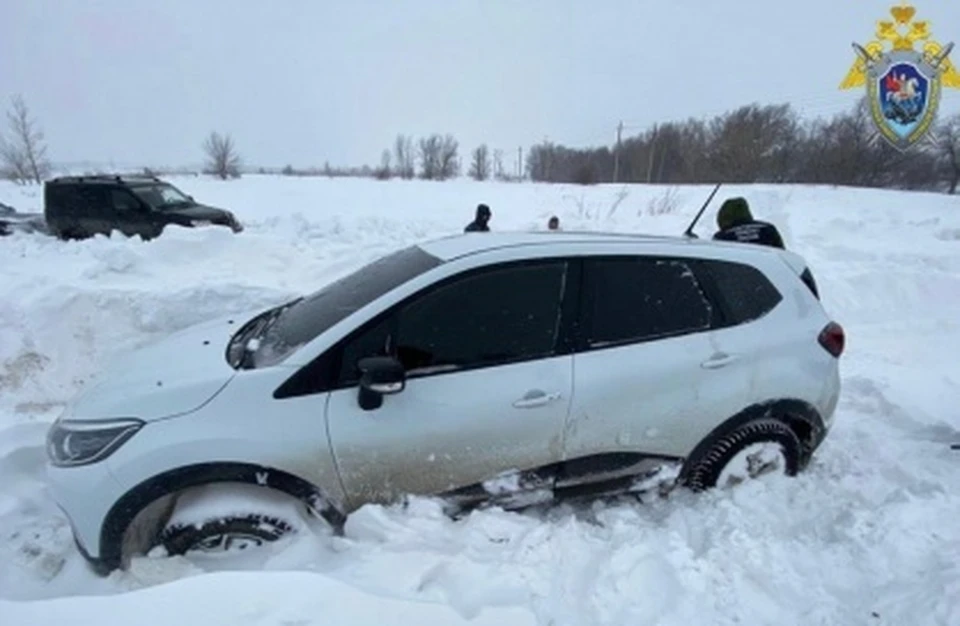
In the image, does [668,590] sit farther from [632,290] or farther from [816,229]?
[816,229]

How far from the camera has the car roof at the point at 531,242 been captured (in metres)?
2.79

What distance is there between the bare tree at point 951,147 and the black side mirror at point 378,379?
48.2 meters

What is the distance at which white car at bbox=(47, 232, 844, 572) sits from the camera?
2.30 metres

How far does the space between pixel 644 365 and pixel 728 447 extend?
2.58 ft

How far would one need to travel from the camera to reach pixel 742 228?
5043 mm

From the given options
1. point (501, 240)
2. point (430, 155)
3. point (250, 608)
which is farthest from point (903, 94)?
point (430, 155)

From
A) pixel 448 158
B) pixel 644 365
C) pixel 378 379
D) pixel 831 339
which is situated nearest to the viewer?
pixel 378 379

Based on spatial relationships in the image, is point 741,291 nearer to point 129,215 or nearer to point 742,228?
point 742,228

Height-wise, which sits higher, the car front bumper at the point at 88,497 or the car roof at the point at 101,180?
the car roof at the point at 101,180

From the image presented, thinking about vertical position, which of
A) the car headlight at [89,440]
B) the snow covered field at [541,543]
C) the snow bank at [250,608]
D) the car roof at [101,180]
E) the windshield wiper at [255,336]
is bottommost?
the snow covered field at [541,543]

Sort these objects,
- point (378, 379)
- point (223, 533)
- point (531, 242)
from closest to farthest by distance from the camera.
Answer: point (378, 379), point (223, 533), point (531, 242)

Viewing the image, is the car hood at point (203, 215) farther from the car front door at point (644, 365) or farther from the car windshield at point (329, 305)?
the car front door at point (644, 365)

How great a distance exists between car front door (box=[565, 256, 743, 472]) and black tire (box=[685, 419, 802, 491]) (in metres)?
0.15

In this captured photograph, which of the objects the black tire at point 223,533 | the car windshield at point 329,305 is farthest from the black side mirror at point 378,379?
the black tire at point 223,533
